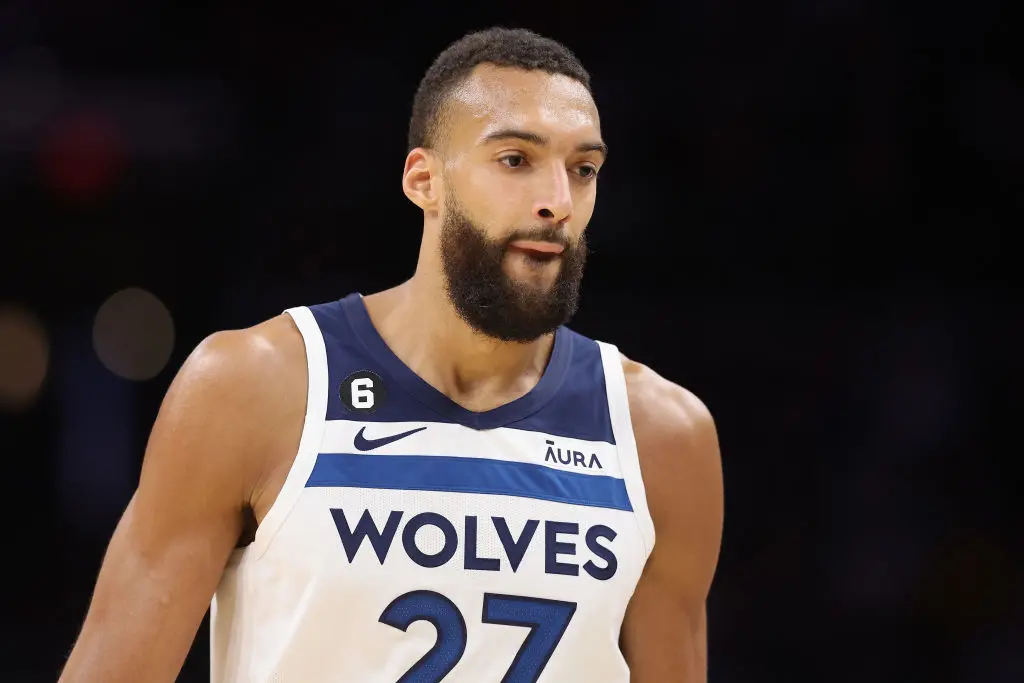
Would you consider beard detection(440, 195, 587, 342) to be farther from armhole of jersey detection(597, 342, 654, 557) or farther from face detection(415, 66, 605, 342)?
armhole of jersey detection(597, 342, 654, 557)

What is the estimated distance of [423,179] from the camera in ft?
7.96

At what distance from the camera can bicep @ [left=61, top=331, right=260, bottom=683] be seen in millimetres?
2104

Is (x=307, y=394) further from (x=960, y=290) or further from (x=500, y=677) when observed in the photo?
(x=960, y=290)

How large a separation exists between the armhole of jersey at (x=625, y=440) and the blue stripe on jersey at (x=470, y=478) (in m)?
0.02

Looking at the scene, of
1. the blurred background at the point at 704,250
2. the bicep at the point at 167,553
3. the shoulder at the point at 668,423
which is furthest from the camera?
the blurred background at the point at 704,250

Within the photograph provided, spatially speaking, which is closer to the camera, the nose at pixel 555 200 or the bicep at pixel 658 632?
the nose at pixel 555 200

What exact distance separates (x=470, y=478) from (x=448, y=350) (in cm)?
28

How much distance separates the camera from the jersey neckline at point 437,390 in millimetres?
2342

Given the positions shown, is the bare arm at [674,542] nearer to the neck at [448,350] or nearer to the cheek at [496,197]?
the neck at [448,350]

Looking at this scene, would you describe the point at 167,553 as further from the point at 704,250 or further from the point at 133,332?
the point at 704,250

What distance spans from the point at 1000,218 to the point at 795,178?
3.16 feet

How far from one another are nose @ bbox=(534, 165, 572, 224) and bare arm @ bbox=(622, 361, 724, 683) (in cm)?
46

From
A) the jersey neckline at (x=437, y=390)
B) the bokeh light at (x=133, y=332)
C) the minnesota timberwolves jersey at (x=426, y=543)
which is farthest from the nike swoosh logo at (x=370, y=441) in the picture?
the bokeh light at (x=133, y=332)

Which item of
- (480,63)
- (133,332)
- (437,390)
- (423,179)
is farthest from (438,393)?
(133,332)
